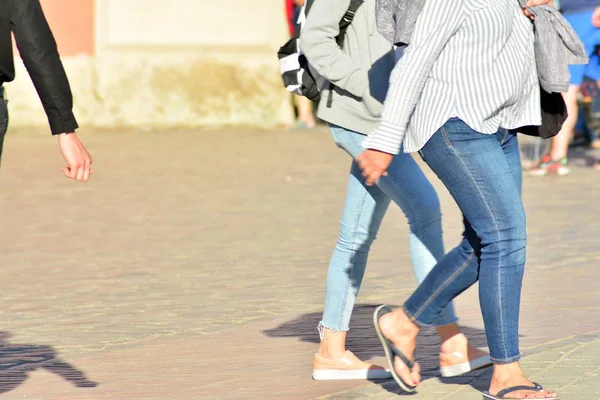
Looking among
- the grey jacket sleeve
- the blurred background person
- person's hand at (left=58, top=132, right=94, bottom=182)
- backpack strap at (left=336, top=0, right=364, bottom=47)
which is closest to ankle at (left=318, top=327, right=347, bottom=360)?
the grey jacket sleeve

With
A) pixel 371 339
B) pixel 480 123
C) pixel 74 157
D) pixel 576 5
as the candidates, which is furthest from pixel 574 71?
pixel 74 157

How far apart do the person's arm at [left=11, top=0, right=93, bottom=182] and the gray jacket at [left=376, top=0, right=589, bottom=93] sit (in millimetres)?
1095

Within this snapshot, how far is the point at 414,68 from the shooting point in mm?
4156

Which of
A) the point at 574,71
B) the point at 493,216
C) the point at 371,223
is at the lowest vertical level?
the point at 574,71

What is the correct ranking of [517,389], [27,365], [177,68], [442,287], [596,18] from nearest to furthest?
[517,389] → [442,287] → [27,365] → [596,18] → [177,68]

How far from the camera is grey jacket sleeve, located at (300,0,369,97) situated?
15.6 ft

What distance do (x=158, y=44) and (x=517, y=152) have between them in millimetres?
11441

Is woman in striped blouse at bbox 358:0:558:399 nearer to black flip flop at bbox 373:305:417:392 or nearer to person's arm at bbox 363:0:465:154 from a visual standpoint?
person's arm at bbox 363:0:465:154

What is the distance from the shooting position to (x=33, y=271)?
7453mm

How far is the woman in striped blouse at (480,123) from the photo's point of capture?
4.16m

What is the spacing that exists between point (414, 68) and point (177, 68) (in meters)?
11.6

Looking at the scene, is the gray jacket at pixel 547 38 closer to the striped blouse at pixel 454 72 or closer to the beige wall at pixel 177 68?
the striped blouse at pixel 454 72

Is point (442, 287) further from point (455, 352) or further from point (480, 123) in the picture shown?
point (480, 123)

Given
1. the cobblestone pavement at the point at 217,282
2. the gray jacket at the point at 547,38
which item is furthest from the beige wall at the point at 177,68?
the gray jacket at the point at 547,38
